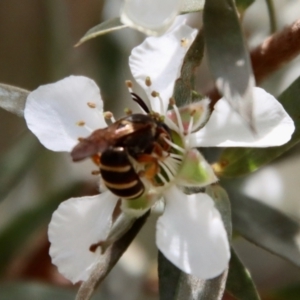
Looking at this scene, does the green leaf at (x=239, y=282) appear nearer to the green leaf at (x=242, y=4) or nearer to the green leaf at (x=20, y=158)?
the green leaf at (x=242, y=4)

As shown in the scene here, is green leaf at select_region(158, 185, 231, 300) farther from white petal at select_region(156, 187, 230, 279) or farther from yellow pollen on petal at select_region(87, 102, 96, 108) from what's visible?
Answer: yellow pollen on petal at select_region(87, 102, 96, 108)

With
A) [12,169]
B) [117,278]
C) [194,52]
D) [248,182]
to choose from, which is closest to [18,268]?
[117,278]

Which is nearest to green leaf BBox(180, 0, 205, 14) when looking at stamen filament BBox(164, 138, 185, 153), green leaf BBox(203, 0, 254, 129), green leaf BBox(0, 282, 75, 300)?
green leaf BBox(203, 0, 254, 129)

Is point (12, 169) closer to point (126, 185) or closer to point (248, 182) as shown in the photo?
point (248, 182)

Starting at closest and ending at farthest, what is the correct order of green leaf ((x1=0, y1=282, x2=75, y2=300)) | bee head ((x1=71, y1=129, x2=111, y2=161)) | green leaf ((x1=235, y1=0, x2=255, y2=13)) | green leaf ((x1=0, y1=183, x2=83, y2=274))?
bee head ((x1=71, y1=129, x2=111, y2=161)) < green leaf ((x1=235, y1=0, x2=255, y2=13)) < green leaf ((x1=0, y1=282, x2=75, y2=300)) < green leaf ((x1=0, y1=183, x2=83, y2=274))

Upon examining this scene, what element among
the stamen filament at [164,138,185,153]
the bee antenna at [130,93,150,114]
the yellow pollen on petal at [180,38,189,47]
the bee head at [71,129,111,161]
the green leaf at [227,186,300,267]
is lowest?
the green leaf at [227,186,300,267]

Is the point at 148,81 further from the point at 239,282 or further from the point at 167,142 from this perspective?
the point at 239,282
